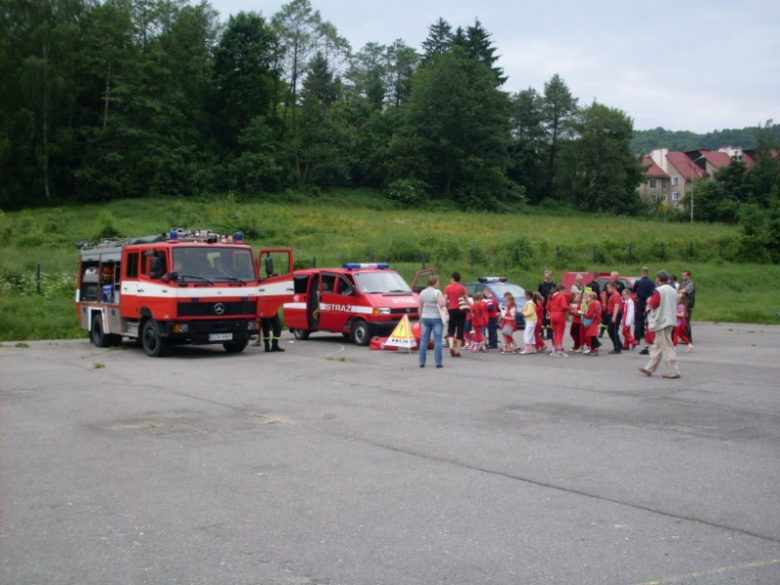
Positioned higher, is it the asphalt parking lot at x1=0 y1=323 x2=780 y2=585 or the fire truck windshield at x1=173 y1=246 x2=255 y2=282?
the fire truck windshield at x1=173 y1=246 x2=255 y2=282

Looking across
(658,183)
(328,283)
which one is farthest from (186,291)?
(658,183)

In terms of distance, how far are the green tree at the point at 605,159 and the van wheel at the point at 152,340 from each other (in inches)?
3324

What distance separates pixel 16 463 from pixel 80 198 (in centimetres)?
6665

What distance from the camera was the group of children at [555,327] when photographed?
18.3m

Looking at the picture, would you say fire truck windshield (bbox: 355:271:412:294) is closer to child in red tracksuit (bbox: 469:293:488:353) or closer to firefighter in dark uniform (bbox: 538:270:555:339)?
child in red tracksuit (bbox: 469:293:488:353)

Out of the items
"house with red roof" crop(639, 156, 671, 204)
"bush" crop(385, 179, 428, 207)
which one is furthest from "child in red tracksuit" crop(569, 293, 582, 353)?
"house with red roof" crop(639, 156, 671, 204)

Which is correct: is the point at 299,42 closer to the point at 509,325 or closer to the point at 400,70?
the point at 400,70

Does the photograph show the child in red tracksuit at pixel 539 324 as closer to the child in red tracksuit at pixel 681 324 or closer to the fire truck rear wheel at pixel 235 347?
the child in red tracksuit at pixel 681 324

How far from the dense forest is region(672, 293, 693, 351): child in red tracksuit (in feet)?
187

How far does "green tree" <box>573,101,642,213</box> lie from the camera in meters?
97.4

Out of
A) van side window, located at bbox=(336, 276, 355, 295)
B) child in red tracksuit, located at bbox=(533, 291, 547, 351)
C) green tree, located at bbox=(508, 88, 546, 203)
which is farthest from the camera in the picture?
green tree, located at bbox=(508, 88, 546, 203)

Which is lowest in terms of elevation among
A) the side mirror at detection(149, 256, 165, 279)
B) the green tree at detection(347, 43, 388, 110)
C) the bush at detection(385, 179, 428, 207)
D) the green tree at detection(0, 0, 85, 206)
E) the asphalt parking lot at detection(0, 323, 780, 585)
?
the asphalt parking lot at detection(0, 323, 780, 585)

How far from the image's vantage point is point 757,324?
1102 inches

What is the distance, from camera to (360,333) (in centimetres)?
2116
